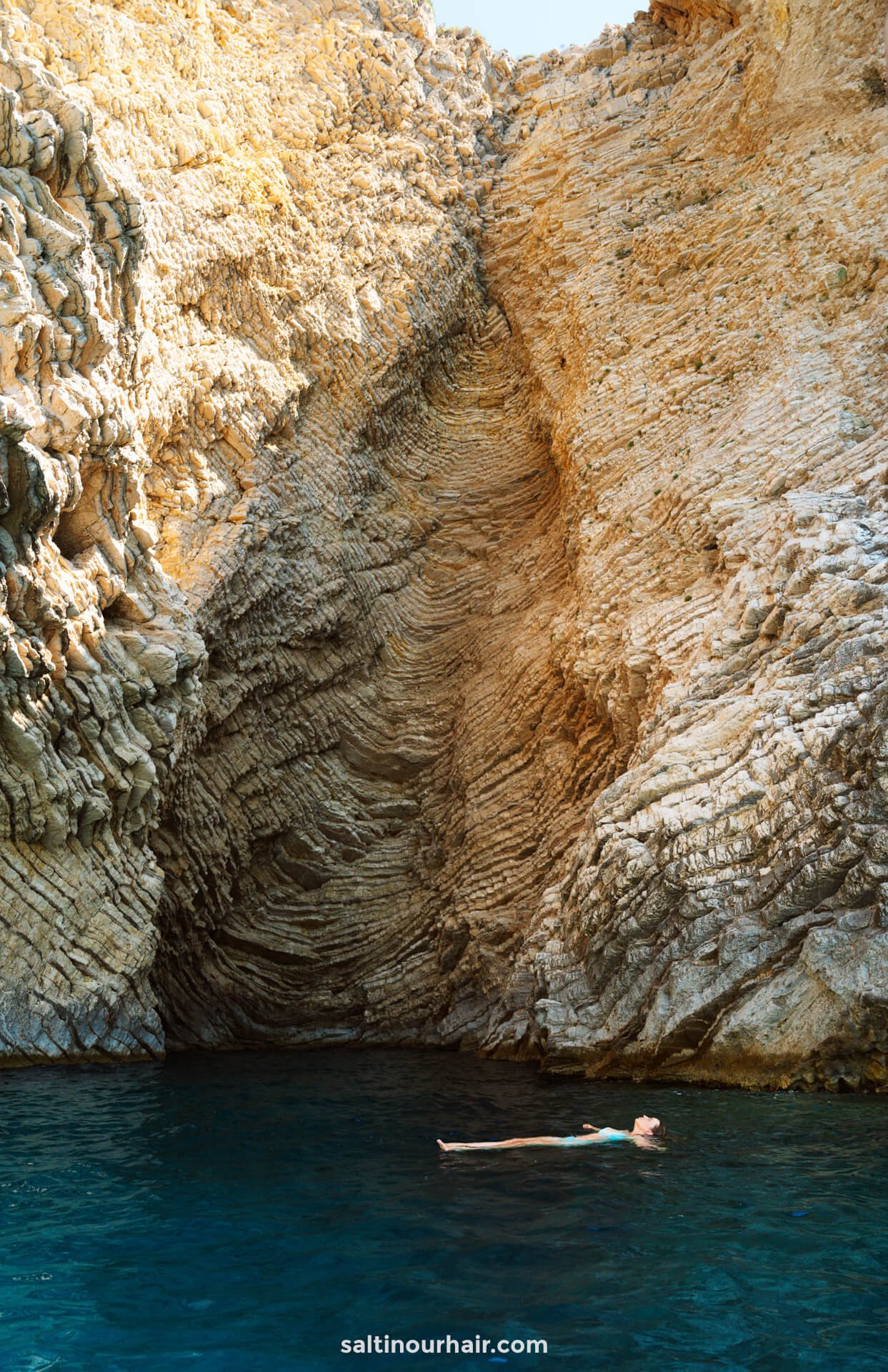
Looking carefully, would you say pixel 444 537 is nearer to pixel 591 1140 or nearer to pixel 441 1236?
pixel 591 1140

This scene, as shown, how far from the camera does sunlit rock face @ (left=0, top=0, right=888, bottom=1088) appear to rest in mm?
11102

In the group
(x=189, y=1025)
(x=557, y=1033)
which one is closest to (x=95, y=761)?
(x=189, y=1025)

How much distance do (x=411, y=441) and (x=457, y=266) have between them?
361cm

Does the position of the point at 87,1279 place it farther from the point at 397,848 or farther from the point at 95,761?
the point at 397,848

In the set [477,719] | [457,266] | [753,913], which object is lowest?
[753,913]

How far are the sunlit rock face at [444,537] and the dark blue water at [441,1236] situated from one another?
204cm

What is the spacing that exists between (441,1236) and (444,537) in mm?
14559

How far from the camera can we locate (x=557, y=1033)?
458 inches

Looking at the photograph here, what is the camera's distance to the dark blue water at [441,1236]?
5.09m

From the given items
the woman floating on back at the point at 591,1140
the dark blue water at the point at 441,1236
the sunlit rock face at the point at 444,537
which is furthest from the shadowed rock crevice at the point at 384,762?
the woman floating on back at the point at 591,1140

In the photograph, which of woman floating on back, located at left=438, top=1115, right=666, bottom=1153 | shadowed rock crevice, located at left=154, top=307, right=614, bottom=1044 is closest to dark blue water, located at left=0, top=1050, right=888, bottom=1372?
woman floating on back, located at left=438, top=1115, right=666, bottom=1153

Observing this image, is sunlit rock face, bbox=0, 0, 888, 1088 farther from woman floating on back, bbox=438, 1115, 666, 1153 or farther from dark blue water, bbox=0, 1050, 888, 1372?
dark blue water, bbox=0, 1050, 888, 1372

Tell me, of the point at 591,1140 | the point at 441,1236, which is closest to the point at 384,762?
the point at 591,1140

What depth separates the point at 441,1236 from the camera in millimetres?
6469
